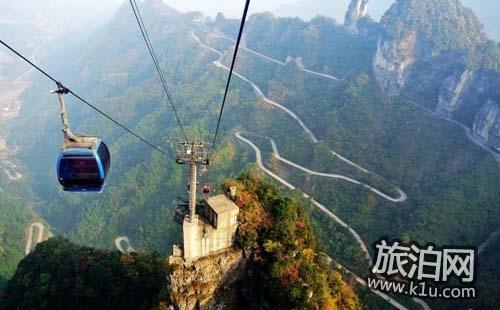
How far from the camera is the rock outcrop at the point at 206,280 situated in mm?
23688

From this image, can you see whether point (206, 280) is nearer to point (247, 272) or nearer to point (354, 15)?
point (247, 272)

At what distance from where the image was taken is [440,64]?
87938mm

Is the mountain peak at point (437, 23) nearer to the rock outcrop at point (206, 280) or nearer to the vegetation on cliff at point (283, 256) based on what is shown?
the vegetation on cliff at point (283, 256)

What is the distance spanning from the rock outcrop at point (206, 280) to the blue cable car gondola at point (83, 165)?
9.71 meters

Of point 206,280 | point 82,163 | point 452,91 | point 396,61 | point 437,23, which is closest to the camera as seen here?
point 82,163

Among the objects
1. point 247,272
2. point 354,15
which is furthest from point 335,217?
point 354,15

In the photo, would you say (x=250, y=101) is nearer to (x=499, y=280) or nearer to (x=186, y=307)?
(x=499, y=280)

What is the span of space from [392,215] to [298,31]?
89.4 metres

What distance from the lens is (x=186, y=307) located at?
78.9 feet

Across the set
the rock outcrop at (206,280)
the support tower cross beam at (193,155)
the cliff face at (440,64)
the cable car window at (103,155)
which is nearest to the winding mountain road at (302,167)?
the cliff face at (440,64)

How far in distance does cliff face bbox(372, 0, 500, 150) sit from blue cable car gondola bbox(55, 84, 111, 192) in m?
73.3

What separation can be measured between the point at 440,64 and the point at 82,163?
91471 millimetres

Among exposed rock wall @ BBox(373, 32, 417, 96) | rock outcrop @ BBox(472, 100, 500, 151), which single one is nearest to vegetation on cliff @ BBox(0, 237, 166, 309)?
rock outcrop @ BBox(472, 100, 500, 151)

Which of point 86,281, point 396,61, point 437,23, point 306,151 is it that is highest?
point 437,23
